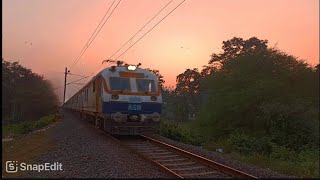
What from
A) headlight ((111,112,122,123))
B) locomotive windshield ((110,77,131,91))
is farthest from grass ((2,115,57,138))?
headlight ((111,112,122,123))

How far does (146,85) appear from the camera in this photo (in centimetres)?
1775

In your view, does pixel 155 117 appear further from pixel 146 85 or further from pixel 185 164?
pixel 185 164

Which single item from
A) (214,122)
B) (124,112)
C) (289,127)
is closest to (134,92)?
(124,112)

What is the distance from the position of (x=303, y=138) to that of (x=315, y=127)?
117cm

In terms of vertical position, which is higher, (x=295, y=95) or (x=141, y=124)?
(x=295, y=95)

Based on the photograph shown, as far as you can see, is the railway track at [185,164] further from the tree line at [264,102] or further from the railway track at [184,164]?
the tree line at [264,102]

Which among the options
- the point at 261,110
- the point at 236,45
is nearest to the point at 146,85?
the point at 261,110

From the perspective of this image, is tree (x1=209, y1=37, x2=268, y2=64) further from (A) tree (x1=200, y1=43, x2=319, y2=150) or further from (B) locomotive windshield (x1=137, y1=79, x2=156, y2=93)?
(B) locomotive windshield (x1=137, y1=79, x2=156, y2=93)

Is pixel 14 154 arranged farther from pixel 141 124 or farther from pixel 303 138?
pixel 303 138

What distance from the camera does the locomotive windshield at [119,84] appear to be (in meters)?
17.2

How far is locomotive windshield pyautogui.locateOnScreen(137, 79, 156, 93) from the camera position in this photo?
1756 centimetres

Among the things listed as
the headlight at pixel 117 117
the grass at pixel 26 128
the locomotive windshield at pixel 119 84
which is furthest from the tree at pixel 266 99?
the grass at pixel 26 128

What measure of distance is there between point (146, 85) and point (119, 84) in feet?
4.27

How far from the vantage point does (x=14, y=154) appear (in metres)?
13.2
